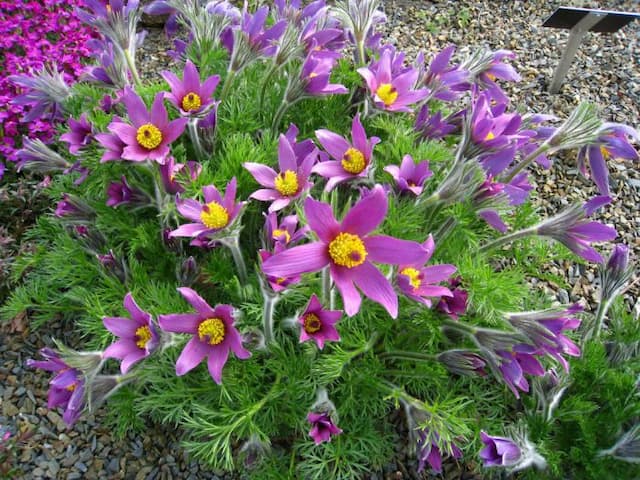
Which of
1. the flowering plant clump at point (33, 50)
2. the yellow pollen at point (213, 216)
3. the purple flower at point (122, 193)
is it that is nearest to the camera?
the yellow pollen at point (213, 216)

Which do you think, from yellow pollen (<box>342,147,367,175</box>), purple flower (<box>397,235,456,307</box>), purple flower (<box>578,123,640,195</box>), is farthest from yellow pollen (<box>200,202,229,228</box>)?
purple flower (<box>578,123,640,195</box>)

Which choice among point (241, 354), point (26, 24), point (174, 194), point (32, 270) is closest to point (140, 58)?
point (26, 24)

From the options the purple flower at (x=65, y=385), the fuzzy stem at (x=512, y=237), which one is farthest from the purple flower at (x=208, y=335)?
the fuzzy stem at (x=512, y=237)

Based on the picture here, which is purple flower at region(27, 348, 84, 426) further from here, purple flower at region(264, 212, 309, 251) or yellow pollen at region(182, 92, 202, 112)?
yellow pollen at region(182, 92, 202, 112)

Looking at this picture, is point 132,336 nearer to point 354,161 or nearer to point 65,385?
point 65,385

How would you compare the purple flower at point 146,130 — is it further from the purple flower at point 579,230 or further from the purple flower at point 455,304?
the purple flower at point 579,230

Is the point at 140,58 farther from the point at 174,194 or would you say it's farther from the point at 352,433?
the point at 352,433
